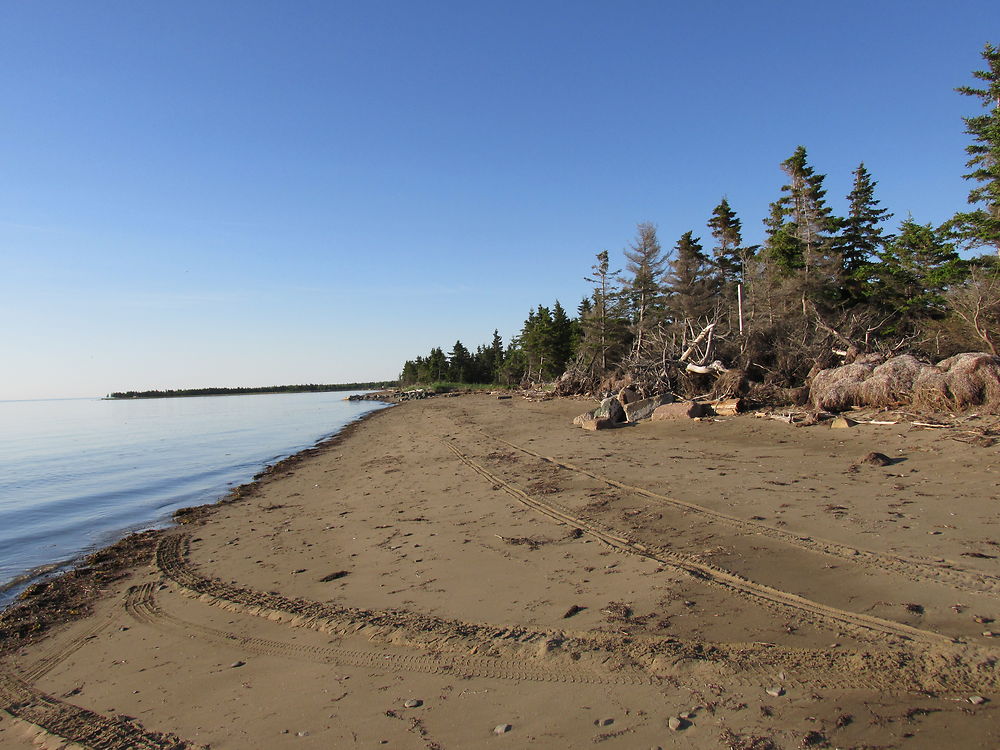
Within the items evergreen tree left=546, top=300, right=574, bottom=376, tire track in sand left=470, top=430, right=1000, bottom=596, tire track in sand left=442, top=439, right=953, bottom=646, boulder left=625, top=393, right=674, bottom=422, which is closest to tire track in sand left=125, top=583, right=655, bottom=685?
tire track in sand left=442, top=439, right=953, bottom=646

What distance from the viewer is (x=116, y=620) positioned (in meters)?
5.44

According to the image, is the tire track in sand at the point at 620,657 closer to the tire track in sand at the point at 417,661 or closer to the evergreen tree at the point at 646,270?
the tire track in sand at the point at 417,661

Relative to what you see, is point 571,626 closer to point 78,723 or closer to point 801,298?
point 78,723

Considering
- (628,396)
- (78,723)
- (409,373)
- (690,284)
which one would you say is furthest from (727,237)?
(409,373)

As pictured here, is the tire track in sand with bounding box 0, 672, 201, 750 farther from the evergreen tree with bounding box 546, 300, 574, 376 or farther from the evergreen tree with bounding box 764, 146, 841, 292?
the evergreen tree with bounding box 546, 300, 574, 376

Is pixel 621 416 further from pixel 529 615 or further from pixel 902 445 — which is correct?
pixel 529 615

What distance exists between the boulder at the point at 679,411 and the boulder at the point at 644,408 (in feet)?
1.20

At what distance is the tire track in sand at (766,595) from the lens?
3.59 metres

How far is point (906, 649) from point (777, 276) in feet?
89.3

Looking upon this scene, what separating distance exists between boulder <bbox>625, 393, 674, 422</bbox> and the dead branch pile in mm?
4325

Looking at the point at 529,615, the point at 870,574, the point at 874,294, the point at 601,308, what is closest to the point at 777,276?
the point at 874,294

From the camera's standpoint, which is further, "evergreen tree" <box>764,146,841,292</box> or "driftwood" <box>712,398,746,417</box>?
"evergreen tree" <box>764,146,841,292</box>

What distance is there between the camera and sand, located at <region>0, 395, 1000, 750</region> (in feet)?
9.85

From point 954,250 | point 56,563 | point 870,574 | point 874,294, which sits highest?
point 954,250
